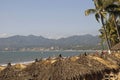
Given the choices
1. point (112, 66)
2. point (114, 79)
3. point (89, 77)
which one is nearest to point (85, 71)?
point (89, 77)

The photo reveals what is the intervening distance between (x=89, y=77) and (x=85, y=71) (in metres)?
0.48

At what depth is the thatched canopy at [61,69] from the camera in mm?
14000

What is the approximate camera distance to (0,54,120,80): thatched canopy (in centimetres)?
1400

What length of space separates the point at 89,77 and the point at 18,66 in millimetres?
3794

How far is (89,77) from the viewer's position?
648 inches

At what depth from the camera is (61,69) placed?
50.5 ft

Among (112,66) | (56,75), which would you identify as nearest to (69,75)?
(56,75)

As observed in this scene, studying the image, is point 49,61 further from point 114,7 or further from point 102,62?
point 114,7

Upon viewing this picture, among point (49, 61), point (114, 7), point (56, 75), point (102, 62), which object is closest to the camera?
point (56, 75)

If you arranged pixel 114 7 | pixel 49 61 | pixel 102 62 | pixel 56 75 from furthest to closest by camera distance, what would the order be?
1. pixel 114 7
2. pixel 102 62
3. pixel 49 61
4. pixel 56 75

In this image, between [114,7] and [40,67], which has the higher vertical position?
[114,7]

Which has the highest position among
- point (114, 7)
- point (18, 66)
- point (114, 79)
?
point (114, 7)

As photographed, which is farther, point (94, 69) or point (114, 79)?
point (94, 69)

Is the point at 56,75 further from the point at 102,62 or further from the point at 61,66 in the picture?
the point at 102,62
